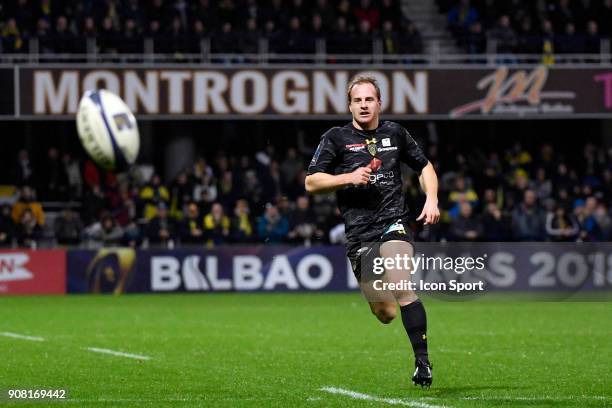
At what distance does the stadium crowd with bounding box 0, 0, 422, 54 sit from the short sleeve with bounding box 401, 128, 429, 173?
17348 mm

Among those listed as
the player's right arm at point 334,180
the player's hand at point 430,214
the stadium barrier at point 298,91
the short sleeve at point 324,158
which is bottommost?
the player's hand at point 430,214

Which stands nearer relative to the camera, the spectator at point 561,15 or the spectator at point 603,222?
the spectator at point 603,222

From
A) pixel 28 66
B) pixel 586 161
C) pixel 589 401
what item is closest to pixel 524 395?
pixel 589 401

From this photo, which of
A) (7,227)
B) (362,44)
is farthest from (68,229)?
(362,44)

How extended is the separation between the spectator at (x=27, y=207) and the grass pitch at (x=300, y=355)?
3.87 m

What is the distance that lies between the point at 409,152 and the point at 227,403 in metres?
2.11

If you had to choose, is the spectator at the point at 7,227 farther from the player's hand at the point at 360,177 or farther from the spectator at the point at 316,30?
the player's hand at the point at 360,177

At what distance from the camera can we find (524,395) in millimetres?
8109

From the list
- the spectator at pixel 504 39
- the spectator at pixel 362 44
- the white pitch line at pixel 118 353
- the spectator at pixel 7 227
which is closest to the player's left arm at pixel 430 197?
the white pitch line at pixel 118 353

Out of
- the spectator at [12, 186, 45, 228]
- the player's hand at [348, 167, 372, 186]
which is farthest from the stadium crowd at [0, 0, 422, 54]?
the player's hand at [348, 167, 372, 186]

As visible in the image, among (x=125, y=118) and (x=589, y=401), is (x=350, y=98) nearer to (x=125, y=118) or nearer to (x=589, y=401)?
(x=589, y=401)

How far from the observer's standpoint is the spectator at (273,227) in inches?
894

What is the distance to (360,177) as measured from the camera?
25.4ft

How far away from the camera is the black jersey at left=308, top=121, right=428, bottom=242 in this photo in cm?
837
